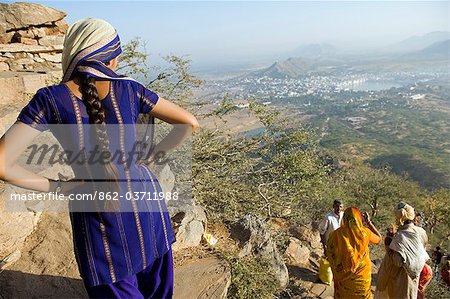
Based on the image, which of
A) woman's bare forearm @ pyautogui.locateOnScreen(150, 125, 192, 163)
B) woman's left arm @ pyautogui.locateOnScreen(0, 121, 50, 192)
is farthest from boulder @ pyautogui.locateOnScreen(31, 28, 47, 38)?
woman's left arm @ pyautogui.locateOnScreen(0, 121, 50, 192)

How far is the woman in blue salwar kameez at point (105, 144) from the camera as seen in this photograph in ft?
4.10

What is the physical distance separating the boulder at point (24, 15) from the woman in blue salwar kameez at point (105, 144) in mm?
5289

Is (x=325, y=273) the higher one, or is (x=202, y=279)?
(x=202, y=279)

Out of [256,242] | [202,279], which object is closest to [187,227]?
[202,279]

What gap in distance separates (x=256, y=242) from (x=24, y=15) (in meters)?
5.02

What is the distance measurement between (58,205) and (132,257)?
257 cm

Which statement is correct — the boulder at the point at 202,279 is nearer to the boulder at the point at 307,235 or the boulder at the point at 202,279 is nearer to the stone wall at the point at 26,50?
the stone wall at the point at 26,50

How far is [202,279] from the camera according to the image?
11.0ft

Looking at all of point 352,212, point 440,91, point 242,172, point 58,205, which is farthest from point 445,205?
point 440,91

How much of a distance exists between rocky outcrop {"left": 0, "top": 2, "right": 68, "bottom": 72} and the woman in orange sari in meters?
5.13

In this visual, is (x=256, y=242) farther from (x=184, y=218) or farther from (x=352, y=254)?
(x=352, y=254)

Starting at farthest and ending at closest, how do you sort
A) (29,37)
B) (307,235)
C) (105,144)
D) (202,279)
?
(307,235) → (29,37) → (202,279) → (105,144)

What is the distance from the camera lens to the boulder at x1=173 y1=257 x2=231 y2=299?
3162mm

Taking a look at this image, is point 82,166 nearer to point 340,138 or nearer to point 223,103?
point 223,103
